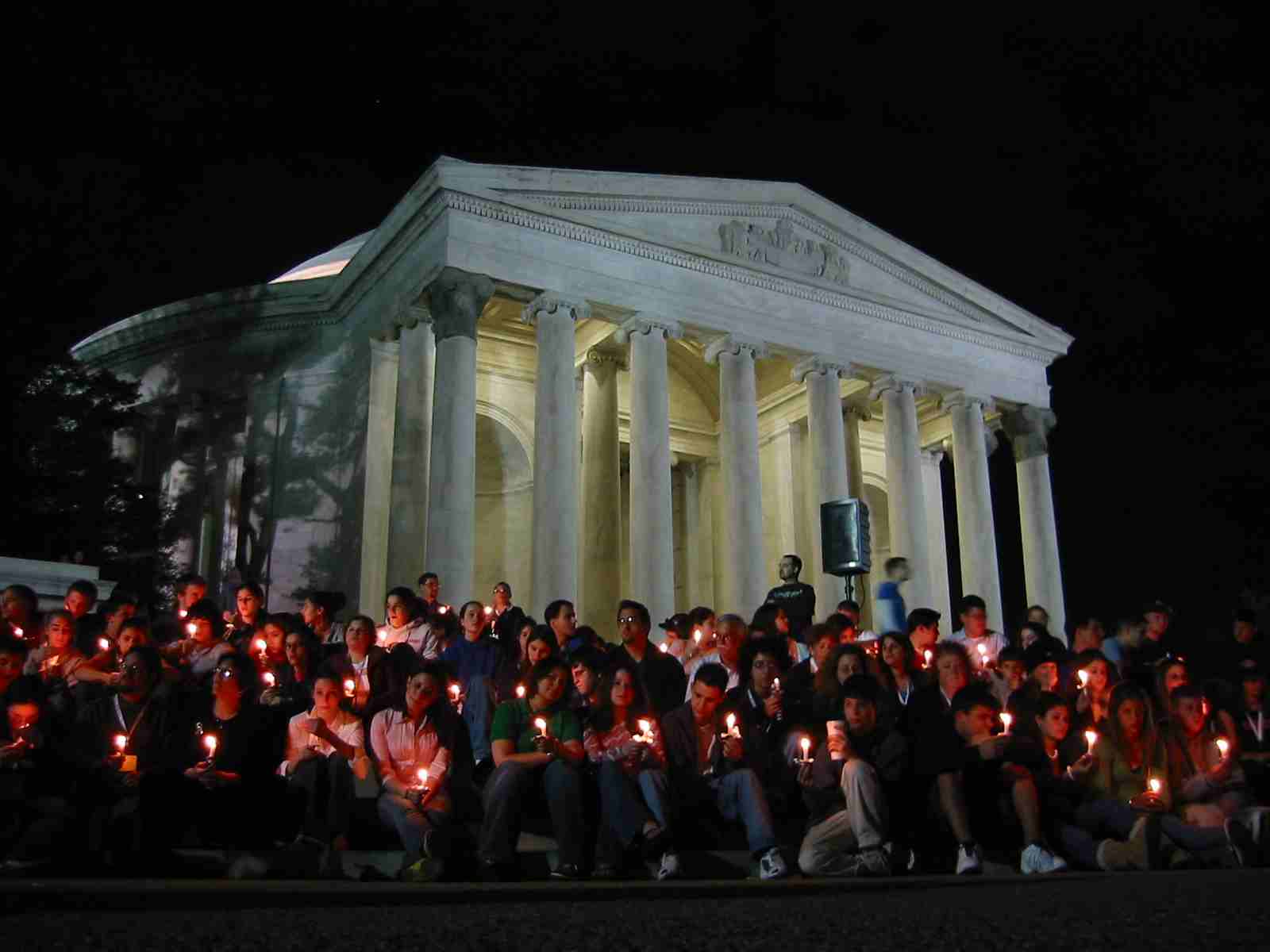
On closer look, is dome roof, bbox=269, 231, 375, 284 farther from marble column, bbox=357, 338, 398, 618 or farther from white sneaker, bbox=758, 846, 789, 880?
white sneaker, bbox=758, 846, 789, 880

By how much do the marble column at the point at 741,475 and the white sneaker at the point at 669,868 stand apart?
1959 cm

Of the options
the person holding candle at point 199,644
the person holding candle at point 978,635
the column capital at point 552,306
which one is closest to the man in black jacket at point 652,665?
the person holding candle at point 199,644

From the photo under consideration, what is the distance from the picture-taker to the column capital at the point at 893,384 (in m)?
34.8

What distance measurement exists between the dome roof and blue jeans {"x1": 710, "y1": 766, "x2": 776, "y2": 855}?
37352mm

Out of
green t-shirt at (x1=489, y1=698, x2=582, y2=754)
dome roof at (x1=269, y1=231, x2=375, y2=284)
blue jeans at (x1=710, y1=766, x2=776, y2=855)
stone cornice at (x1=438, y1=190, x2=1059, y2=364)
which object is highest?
dome roof at (x1=269, y1=231, x2=375, y2=284)

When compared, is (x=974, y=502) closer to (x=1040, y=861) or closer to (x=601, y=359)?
(x=601, y=359)

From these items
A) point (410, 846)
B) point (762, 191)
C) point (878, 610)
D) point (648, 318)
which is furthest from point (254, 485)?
point (410, 846)

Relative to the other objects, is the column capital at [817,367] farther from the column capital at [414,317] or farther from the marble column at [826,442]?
the column capital at [414,317]

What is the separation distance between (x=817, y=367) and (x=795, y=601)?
15501 millimetres

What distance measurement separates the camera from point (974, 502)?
35.4 metres

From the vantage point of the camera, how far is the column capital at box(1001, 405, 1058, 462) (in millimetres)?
37719

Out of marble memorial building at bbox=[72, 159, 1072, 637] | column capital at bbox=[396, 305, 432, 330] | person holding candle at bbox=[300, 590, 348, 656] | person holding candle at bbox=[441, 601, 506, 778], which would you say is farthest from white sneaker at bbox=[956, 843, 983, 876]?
column capital at bbox=[396, 305, 432, 330]

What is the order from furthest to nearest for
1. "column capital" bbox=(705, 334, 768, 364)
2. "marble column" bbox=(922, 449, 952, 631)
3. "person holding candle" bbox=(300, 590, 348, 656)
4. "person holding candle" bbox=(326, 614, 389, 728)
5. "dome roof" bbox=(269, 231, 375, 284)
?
1. "dome roof" bbox=(269, 231, 375, 284)
2. "marble column" bbox=(922, 449, 952, 631)
3. "column capital" bbox=(705, 334, 768, 364)
4. "person holding candle" bbox=(300, 590, 348, 656)
5. "person holding candle" bbox=(326, 614, 389, 728)

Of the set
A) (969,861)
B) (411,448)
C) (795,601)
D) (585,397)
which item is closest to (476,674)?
(969,861)
